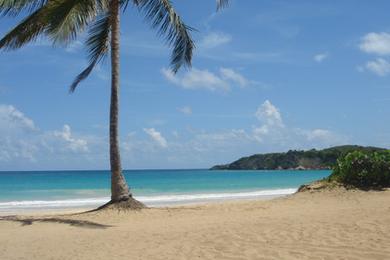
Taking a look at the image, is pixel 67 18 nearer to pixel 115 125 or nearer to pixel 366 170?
pixel 115 125

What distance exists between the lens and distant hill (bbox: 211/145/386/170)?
100 m

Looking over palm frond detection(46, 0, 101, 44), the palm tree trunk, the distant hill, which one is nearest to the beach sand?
the palm tree trunk

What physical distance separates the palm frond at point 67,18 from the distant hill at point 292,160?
77235mm

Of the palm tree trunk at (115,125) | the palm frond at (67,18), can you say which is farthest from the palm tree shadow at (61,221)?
the palm frond at (67,18)

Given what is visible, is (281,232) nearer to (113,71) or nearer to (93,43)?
(113,71)

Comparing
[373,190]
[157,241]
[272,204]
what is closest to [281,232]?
[157,241]

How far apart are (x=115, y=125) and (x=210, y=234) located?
5393 mm

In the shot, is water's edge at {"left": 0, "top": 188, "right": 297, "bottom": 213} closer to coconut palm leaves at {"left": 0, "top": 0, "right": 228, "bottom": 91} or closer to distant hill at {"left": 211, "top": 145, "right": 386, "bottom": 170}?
coconut palm leaves at {"left": 0, "top": 0, "right": 228, "bottom": 91}

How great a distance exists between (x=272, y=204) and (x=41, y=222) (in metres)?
6.36

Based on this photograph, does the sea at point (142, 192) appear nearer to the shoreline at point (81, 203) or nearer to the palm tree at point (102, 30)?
the shoreline at point (81, 203)

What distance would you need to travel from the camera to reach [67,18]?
12188mm

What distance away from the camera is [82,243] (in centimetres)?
923

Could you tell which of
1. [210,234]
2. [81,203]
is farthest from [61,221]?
[81,203]

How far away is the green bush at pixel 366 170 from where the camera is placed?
660 inches
